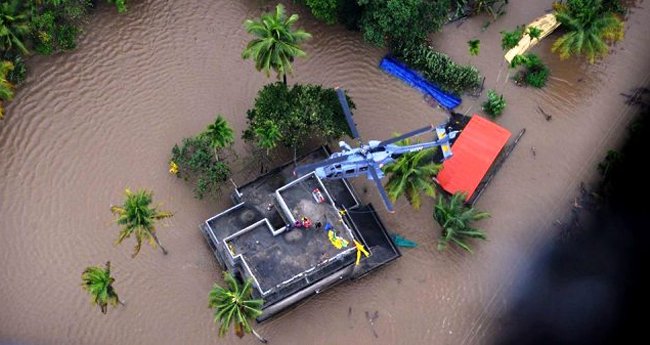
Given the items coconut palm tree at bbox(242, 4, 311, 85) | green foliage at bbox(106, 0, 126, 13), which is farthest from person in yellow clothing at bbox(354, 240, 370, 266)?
green foliage at bbox(106, 0, 126, 13)

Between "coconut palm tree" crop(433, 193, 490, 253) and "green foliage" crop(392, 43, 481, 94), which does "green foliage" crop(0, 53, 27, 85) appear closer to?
"green foliage" crop(392, 43, 481, 94)

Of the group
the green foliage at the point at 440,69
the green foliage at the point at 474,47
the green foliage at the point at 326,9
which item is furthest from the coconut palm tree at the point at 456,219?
the green foliage at the point at 326,9

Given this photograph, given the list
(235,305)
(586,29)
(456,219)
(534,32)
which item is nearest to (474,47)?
(534,32)

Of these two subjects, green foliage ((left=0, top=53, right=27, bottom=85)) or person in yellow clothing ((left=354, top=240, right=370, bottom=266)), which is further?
green foliage ((left=0, top=53, right=27, bottom=85))

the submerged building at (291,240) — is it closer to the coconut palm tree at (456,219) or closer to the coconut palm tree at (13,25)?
the coconut palm tree at (456,219)

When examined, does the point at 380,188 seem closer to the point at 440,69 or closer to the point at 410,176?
the point at 410,176

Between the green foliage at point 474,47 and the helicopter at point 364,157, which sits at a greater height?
the green foliage at point 474,47
